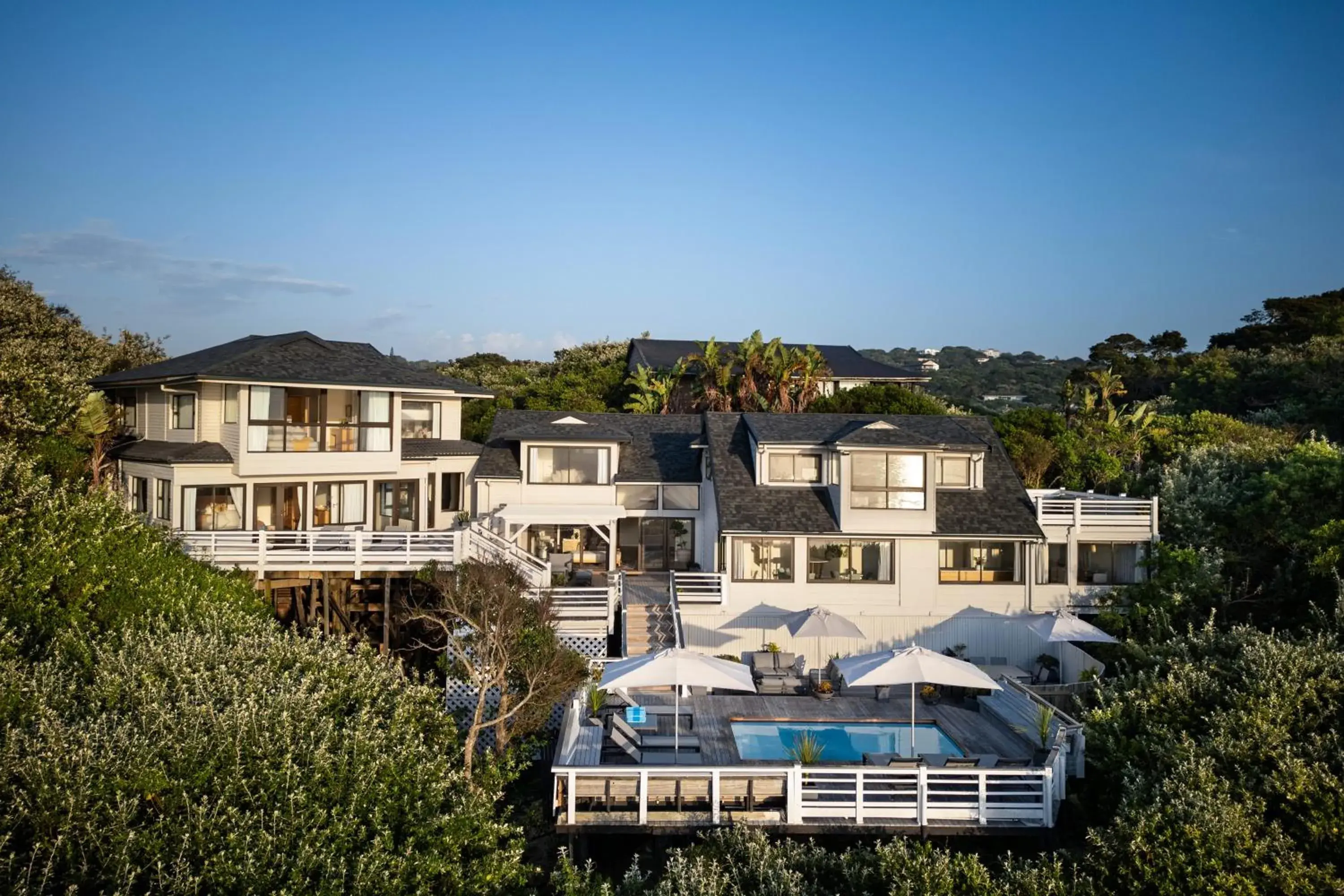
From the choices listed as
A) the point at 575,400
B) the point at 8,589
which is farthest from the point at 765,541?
the point at 575,400

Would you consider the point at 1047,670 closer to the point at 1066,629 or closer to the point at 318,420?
the point at 1066,629

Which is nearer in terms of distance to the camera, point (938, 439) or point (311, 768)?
point (311, 768)

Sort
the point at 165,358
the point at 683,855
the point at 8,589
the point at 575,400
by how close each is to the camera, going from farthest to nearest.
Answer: the point at 575,400, the point at 165,358, the point at 8,589, the point at 683,855

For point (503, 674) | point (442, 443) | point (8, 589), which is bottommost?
point (503, 674)

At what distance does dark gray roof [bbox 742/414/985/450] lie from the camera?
81.1 ft

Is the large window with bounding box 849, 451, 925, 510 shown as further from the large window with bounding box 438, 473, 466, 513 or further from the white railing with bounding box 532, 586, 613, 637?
the large window with bounding box 438, 473, 466, 513

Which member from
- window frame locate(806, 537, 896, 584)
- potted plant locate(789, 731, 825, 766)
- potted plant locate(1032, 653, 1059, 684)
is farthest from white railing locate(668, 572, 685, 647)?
potted plant locate(1032, 653, 1059, 684)

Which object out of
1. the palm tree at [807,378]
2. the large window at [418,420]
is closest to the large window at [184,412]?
the large window at [418,420]

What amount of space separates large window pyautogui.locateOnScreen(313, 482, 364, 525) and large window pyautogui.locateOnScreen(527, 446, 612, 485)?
5531mm

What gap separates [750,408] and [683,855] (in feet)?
97.2

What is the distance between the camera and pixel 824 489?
1041 inches

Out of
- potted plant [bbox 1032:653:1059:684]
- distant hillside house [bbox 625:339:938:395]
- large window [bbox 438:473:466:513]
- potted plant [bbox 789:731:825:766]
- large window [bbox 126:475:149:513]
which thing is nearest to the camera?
potted plant [bbox 789:731:825:766]

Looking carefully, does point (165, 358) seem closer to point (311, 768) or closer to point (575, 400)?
point (575, 400)

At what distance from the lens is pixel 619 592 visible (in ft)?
78.9
